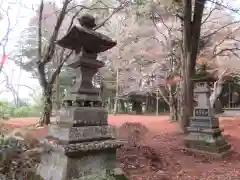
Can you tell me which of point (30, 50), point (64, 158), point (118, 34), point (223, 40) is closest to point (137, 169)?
point (64, 158)

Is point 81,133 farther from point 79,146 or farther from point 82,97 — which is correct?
point 82,97

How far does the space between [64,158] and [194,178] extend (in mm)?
3081

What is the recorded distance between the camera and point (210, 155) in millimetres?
7492

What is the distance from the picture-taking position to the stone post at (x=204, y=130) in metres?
7.67

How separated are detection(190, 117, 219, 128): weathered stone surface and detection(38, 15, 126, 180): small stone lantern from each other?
4.71 m

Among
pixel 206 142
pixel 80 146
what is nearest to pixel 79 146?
pixel 80 146

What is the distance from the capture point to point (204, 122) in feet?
26.6

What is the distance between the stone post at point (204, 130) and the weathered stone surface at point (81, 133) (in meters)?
4.55

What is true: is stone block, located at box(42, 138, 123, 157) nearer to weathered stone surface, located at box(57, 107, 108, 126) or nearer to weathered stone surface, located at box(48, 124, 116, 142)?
weathered stone surface, located at box(48, 124, 116, 142)

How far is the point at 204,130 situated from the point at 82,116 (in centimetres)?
526

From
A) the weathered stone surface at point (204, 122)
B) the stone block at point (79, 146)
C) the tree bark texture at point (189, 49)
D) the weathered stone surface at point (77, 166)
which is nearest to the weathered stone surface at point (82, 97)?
the stone block at point (79, 146)

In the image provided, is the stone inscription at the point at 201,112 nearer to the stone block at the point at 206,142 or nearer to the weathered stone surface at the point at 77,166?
the stone block at the point at 206,142

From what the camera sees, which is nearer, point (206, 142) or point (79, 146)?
point (79, 146)

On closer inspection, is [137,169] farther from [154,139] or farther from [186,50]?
[186,50]
